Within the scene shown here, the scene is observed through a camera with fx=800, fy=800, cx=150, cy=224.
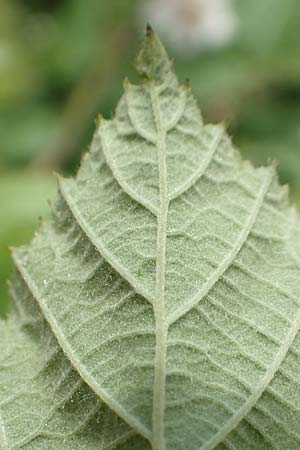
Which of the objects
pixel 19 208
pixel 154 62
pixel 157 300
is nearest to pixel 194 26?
pixel 19 208

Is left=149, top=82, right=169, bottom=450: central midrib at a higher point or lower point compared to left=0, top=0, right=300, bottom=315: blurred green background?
lower

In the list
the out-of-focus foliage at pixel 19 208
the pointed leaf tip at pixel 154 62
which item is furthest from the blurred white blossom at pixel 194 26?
the pointed leaf tip at pixel 154 62

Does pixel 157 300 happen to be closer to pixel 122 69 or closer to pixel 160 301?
pixel 160 301

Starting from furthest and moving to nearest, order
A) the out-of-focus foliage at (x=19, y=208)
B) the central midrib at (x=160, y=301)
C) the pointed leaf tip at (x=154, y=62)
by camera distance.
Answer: the out-of-focus foliage at (x=19, y=208) → the pointed leaf tip at (x=154, y=62) → the central midrib at (x=160, y=301)

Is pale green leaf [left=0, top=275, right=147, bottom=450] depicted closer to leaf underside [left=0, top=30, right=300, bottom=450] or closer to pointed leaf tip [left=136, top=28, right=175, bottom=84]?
leaf underside [left=0, top=30, right=300, bottom=450]

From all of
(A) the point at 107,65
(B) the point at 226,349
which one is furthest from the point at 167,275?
(A) the point at 107,65

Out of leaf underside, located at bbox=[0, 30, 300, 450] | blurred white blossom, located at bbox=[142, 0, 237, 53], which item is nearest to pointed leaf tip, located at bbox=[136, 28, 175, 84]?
leaf underside, located at bbox=[0, 30, 300, 450]

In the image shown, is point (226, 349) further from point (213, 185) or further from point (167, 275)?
point (213, 185)

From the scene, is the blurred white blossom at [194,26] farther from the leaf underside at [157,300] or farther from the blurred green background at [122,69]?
the leaf underside at [157,300]
